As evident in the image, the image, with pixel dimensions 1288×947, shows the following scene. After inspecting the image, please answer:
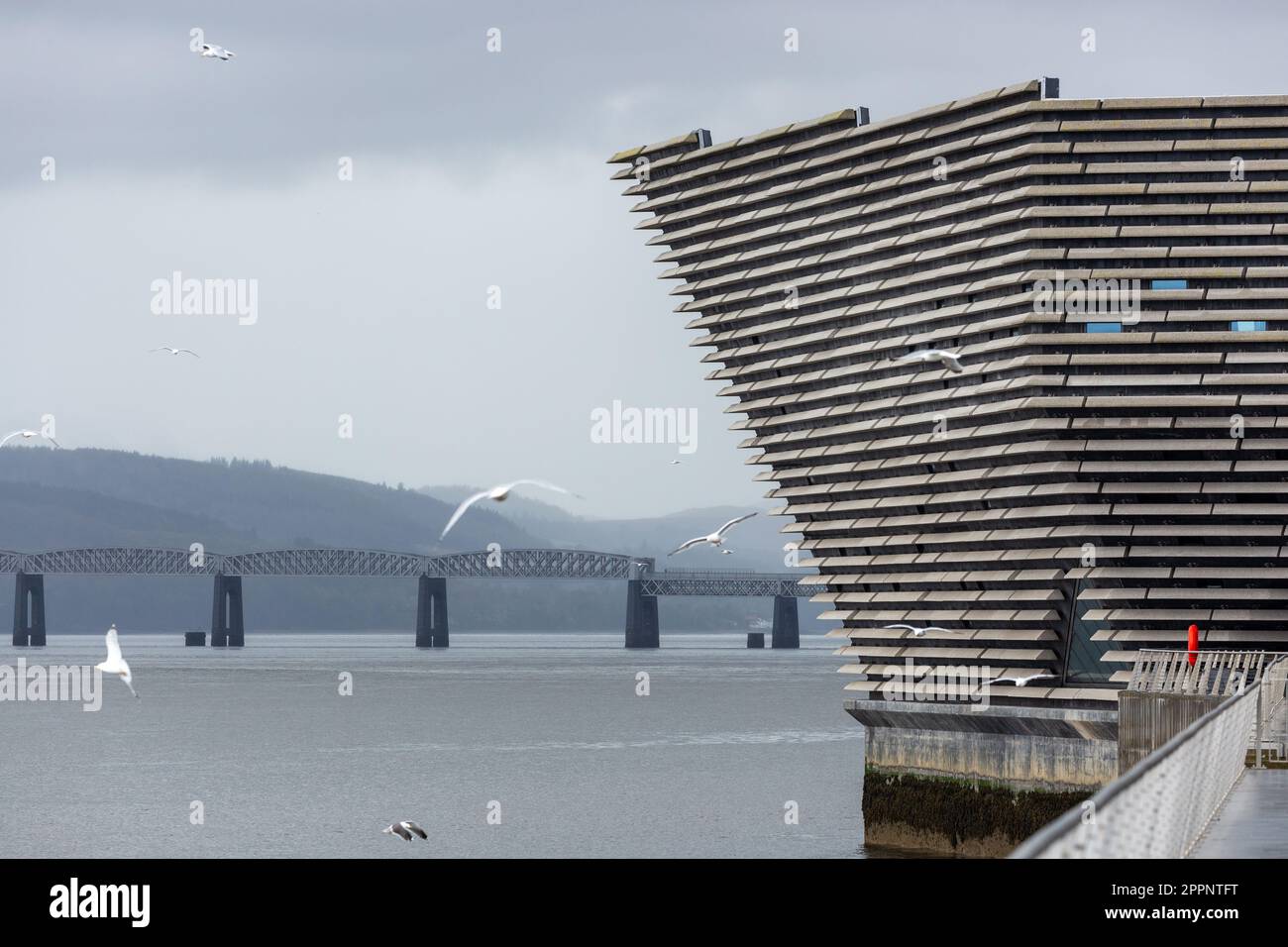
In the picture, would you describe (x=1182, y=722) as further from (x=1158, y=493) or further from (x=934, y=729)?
(x=934, y=729)

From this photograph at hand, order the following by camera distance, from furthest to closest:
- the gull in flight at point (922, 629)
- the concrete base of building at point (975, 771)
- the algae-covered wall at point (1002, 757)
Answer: the gull in flight at point (922, 629) → the concrete base of building at point (975, 771) → the algae-covered wall at point (1002, 757)

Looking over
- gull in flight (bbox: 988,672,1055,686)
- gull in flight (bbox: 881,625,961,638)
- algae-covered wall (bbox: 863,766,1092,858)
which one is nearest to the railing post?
algae-covered wall (bbox: 863,766,1092,858)

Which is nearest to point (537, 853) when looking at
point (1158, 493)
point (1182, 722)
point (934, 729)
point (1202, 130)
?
point (934, 729)

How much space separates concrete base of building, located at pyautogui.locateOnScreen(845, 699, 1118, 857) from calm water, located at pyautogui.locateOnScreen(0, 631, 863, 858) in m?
3.15

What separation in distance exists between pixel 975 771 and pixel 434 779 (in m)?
40.1

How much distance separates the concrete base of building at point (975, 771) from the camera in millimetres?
59438

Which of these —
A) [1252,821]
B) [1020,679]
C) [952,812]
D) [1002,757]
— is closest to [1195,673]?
[1020,679]

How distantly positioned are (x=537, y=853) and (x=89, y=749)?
61.2 meters

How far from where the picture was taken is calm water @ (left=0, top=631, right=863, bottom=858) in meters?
74.1

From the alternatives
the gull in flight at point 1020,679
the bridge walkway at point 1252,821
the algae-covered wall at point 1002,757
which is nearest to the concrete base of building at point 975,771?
the algae-covered wall at point 1002,757

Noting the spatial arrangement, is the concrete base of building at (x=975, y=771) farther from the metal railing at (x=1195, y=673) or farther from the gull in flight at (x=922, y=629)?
the metal railing at (x=1195, y=673)

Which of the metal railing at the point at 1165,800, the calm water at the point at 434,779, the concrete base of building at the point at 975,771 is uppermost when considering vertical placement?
the metal railing at the point at 1165,800

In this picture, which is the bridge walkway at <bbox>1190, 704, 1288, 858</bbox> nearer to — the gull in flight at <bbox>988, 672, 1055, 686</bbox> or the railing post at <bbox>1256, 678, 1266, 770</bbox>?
the railing post at <bbox>1256, 678, 1266, 770</bbox>

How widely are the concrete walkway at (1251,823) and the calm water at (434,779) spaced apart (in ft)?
122
